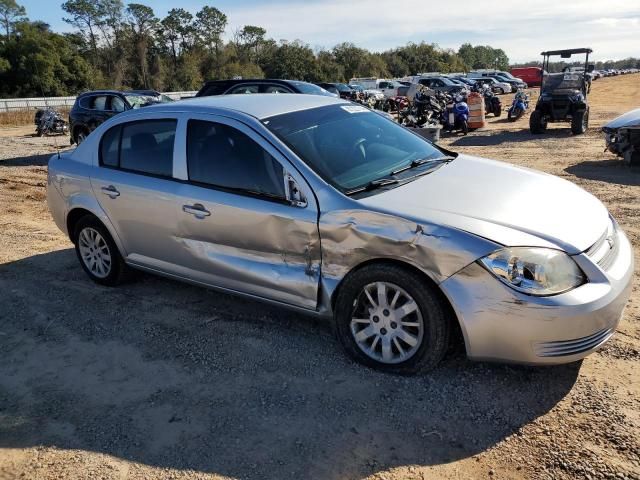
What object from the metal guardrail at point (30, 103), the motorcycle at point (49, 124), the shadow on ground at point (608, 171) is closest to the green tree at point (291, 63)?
the metal guardrail at point (30, 103)

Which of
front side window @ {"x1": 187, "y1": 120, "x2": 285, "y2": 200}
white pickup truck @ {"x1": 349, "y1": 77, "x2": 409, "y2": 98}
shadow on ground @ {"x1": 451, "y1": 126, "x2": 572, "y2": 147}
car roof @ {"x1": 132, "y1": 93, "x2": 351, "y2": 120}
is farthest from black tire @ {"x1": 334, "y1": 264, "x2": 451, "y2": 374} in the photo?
white pickup truck @ {"x1": 349, "y1": 77, "x2": 409, "y2": 98}

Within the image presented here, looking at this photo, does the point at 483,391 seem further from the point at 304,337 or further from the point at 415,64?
the point at 415,64

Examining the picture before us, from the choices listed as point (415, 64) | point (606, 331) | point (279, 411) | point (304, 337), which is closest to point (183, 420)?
point (279, 411)

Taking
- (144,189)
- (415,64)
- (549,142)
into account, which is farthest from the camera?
(415,64)

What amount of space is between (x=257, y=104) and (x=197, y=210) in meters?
0.95

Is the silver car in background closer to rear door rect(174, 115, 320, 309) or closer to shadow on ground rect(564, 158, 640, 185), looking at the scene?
rear door rect(174, 115, 320, 309)

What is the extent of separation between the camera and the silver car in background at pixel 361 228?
115 inches

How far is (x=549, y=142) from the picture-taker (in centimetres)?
1413

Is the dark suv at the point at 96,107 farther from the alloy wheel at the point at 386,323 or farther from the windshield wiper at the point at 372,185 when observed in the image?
the alloy wheel at the point at 386,323

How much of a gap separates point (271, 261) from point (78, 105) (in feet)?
42.5

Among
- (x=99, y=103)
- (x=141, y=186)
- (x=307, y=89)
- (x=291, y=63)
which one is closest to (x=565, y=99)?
(x=307, y=89)

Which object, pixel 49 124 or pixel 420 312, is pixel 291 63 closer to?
pixel 49 124

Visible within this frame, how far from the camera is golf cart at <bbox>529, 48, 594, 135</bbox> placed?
15.1 m

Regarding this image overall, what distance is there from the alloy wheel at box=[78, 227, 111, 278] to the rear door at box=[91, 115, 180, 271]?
359 mm
